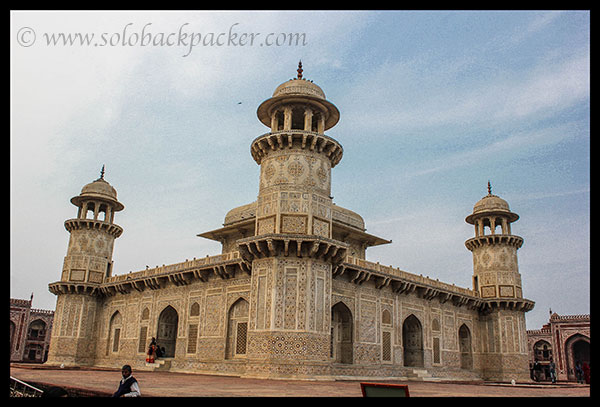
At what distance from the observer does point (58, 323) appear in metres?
30.1

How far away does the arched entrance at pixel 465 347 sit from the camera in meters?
29.7

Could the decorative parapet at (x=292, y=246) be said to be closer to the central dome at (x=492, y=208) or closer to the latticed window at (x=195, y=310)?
the latticed window at (x=195, y=310)

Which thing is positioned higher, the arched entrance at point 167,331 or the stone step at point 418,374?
the arched entrance at point 167,331

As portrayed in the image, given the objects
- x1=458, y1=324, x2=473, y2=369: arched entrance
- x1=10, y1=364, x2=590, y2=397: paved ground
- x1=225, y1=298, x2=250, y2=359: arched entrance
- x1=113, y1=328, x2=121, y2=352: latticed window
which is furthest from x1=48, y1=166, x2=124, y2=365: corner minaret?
x1=458, y1=324, x2=473, y2=369: arched entrance

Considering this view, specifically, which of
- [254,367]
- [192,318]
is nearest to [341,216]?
[192,318]

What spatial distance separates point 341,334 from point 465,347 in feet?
37.3

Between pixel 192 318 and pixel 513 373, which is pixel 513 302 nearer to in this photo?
pixel 513 373

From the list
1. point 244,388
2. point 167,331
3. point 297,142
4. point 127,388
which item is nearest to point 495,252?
point 297,142

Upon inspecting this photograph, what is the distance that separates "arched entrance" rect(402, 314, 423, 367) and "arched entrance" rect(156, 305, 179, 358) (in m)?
12.3

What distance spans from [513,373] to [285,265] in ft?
59.1

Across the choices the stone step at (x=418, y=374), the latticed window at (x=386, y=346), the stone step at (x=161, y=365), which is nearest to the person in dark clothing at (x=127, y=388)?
the stone step at (x=161, y=365)

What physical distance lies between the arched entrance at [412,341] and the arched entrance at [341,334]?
5344 millimetres

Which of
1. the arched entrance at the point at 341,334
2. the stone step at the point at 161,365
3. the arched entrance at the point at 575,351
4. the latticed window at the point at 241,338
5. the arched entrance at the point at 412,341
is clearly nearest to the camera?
the latticed window at the point at 241,338

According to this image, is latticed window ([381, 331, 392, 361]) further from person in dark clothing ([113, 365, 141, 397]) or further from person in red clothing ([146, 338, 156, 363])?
person in dark clothing ([113, 365, 141, 397])
